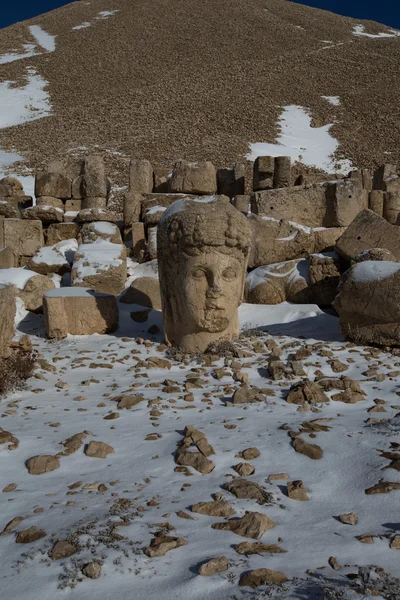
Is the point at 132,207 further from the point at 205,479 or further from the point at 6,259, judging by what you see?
the point at 205,479

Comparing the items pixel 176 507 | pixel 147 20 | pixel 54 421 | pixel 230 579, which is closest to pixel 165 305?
pixel 54 421

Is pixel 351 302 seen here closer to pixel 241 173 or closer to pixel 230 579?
pixel 230 579

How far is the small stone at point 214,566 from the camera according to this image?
183 cm

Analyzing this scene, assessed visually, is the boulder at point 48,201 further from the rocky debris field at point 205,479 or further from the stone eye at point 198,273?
the rocky debris field at point 205,479

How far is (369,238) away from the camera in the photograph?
741 cm

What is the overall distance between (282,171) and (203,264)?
6.89 m

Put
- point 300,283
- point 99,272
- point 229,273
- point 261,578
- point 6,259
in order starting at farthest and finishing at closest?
point 6,259, point 99,272, point 300,283, point 229,273, point 261,578

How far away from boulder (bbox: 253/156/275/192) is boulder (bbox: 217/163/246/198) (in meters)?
0.35

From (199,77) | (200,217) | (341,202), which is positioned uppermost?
(199,77)

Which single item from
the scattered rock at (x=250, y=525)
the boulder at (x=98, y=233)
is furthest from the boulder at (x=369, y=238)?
the scattered rock at (x=250, y=525)

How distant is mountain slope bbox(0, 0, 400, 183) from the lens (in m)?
22.0

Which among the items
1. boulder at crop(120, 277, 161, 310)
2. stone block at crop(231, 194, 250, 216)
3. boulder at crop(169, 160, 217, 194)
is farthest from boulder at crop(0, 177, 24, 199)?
boulder at crop(120, 277, 161, 310)

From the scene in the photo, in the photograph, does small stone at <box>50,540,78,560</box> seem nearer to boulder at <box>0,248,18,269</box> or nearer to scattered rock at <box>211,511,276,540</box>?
scattered rock at <box>211,511,276,540</box>

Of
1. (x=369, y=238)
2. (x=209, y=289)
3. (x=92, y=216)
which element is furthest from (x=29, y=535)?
(x=92, y=216)
